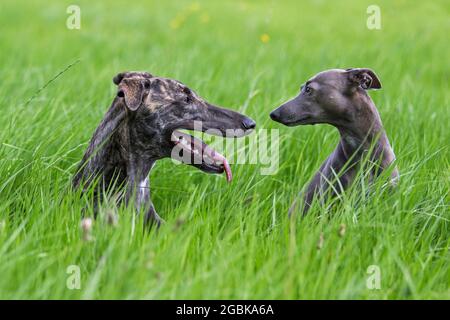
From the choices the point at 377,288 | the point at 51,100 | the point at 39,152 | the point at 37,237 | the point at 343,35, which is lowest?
the point at 377,288

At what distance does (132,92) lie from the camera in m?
4.00

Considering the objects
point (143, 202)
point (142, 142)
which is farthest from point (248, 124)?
point (143, 202)

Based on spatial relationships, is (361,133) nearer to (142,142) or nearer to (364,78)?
(364,78)

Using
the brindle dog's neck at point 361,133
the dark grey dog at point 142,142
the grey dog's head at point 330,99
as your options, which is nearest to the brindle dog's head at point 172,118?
the dark grey dog at point 142,142

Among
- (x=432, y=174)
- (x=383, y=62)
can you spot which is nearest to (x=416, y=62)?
(x=383, y=62)

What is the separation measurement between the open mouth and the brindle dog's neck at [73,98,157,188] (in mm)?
162

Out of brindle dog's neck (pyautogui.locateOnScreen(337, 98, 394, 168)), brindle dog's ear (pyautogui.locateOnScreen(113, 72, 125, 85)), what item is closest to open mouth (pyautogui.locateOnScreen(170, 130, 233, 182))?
brindle dog's ear (pyautogui.locateOnScreen(113, 72, 125, 85))

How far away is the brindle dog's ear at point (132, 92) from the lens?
396 cm

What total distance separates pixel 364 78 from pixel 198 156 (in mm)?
1232

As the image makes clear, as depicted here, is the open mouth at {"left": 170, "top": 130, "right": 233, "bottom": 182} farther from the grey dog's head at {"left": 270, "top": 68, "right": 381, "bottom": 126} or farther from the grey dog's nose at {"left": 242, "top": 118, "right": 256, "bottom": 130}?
the grey dog's head at {"left": 270, "top": 68, "right": 381, "bottom": 126}

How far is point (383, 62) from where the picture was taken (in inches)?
341

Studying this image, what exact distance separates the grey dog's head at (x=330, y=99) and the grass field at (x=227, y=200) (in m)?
0.32

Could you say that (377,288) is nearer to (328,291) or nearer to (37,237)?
(328,291)
